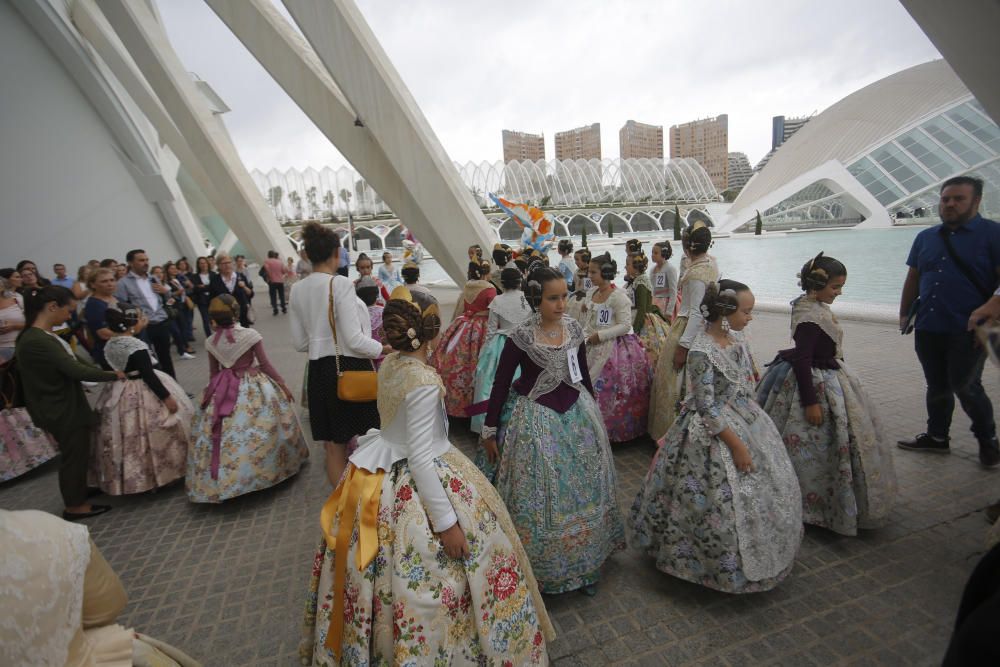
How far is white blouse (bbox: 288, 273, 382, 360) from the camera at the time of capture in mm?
3193

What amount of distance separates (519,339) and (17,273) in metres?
8.38

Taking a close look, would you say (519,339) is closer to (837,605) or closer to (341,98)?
(837,605)

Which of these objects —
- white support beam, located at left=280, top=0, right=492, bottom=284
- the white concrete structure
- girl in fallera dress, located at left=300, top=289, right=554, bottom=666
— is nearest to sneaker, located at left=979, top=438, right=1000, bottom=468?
girl in fallera dress, located at left=300, top=289, right=554, bottom=666

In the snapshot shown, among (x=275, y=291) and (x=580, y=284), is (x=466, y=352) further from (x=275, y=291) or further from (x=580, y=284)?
(x=275, y=291)

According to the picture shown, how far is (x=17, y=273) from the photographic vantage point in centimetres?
675

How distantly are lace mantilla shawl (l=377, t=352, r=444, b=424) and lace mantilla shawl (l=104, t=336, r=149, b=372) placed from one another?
3.16 m

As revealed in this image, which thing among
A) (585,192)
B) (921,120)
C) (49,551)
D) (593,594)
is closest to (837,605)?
(593,594)

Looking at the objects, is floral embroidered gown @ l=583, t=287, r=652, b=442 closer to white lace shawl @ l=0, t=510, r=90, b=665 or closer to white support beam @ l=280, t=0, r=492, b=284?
white lace shawl @ l=0, t=510, r=90, b=665

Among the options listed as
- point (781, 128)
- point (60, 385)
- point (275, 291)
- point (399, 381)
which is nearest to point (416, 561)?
point (399, 381)

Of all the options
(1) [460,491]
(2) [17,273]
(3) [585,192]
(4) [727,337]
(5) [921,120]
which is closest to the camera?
(1) [460,491]

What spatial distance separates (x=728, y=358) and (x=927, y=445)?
2861mm

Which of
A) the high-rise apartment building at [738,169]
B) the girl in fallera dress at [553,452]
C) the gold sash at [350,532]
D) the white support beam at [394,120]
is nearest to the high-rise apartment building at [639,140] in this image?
the high-rise apartment building at [738,169]

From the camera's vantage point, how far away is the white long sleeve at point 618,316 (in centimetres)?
419

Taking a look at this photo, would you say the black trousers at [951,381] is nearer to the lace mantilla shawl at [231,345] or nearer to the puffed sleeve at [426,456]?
the puffed sleeve at [426,456]
